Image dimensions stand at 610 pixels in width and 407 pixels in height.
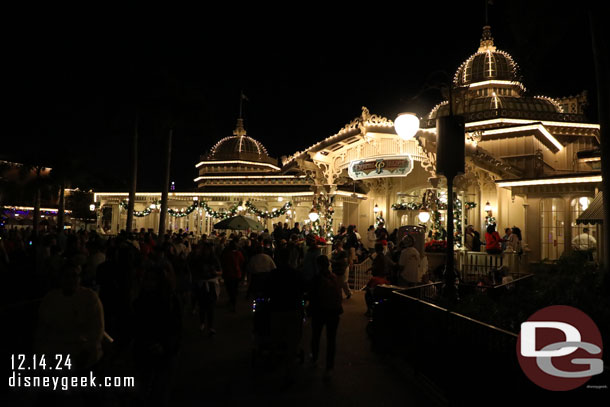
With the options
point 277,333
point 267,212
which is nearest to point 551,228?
point 277,333

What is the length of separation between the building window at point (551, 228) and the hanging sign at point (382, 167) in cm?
634

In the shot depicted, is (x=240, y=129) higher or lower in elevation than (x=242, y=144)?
higher

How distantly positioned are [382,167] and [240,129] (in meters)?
30.8

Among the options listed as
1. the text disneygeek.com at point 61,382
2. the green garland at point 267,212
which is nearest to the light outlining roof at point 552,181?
the green garland at point 267,212

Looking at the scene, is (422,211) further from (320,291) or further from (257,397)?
(257,397)

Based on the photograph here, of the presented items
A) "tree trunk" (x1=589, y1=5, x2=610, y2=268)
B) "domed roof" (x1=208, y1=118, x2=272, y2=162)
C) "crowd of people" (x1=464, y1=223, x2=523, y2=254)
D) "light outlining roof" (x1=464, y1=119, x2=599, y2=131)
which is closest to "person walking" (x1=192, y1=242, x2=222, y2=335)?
"tree trunk" (x1=589, y1=5, x2=610, y2=268)

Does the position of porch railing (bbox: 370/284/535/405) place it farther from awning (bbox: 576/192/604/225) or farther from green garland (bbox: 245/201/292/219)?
green garland (bbox: 245/201/292/219)

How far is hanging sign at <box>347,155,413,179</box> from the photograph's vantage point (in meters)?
17.9

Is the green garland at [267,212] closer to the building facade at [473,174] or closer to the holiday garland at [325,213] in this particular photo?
the building facade at [473,174]

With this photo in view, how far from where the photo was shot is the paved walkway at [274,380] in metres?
5.50

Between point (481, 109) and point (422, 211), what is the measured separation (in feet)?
28.8

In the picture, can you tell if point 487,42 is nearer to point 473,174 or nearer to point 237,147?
point 473,174

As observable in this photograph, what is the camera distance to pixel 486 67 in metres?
25.8
